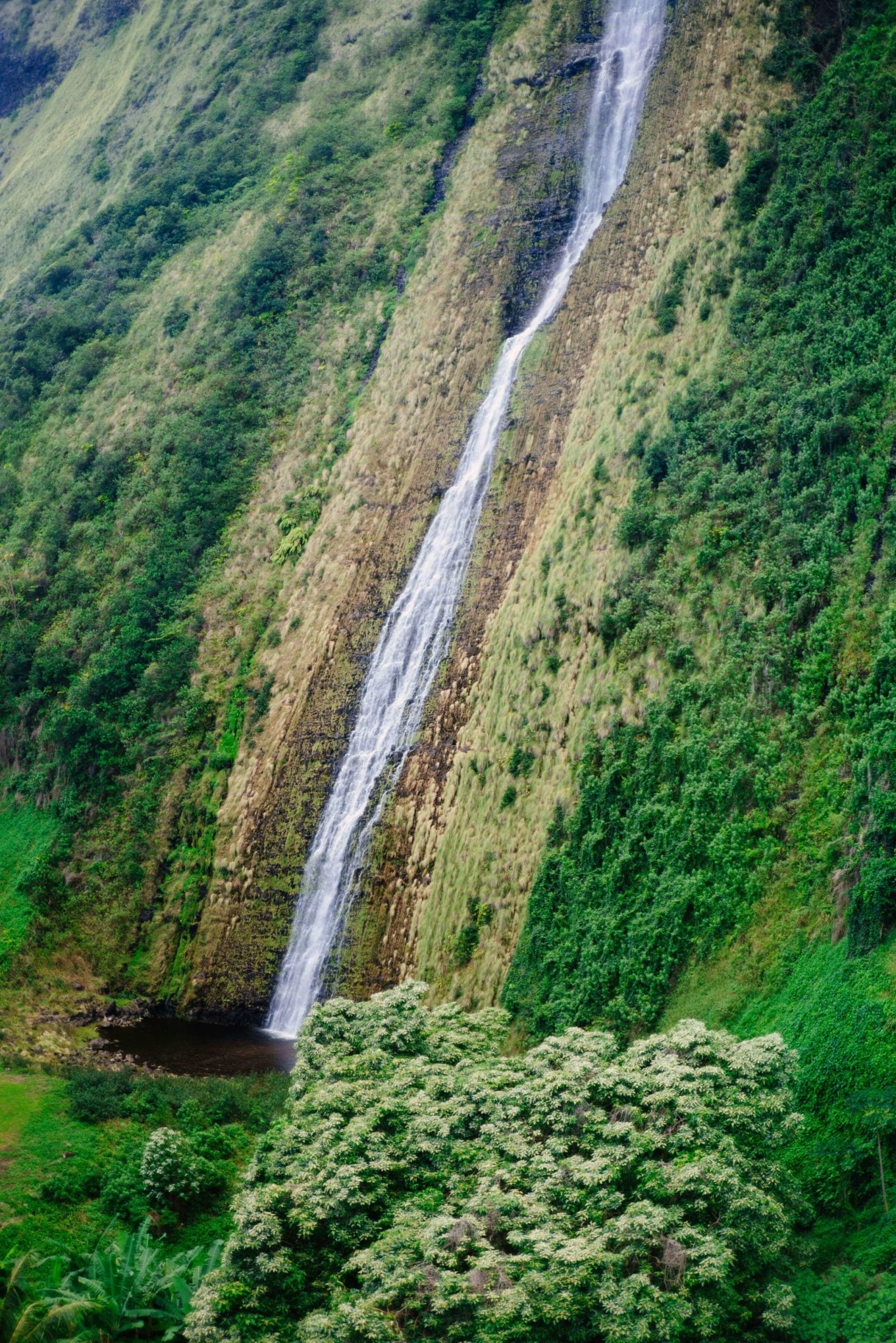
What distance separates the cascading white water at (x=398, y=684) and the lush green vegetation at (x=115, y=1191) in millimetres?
3383

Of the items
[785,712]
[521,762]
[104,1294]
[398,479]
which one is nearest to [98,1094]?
[104,1294]

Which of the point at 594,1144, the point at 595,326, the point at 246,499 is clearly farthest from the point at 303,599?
the point at 594,1144

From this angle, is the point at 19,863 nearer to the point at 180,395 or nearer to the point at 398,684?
the point at 398,684

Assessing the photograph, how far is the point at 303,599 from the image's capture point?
25.8 meters

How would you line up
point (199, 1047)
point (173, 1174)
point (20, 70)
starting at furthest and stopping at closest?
1. point (20, 70)
2. point (199, 1047)
3. point (173, 1174)

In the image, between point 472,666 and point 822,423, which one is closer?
point 822,423

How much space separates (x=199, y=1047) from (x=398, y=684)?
7923mm

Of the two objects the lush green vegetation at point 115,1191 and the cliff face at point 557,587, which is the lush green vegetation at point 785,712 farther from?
the lush green vegetation at point 115,1191

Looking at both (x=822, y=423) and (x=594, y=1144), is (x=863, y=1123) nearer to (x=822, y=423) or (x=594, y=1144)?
(x=594, y=1144)

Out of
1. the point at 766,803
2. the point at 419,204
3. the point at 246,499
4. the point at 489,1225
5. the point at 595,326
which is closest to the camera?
the point at 489,1225

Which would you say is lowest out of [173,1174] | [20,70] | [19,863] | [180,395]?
[173,1174]

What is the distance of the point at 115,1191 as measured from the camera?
13.8m

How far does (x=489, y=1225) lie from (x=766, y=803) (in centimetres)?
681

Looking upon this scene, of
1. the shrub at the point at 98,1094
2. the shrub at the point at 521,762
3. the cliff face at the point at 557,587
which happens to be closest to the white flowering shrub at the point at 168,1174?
the shrub at the point at 98,1094
